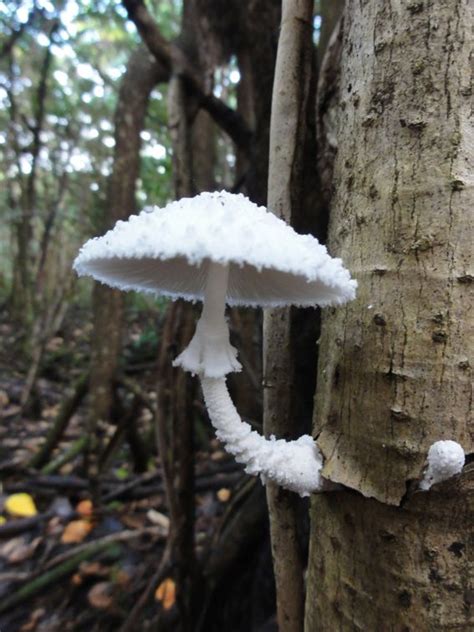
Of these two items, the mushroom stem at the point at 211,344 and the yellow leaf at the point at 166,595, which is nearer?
the mushroom stem at the point at 211,344

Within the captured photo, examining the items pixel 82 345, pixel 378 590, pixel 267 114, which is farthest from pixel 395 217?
pixel 82 345

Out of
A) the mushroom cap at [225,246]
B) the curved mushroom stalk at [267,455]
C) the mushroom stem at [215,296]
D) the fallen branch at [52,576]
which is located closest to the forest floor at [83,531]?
the fallen branch at [52,576]

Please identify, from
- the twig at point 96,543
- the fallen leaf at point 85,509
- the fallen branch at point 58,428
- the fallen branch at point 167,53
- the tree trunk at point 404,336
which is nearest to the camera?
the tree trunk at point 404,336

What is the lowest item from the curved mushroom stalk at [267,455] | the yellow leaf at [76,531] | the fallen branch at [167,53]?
the yellow leaf at [76,531]

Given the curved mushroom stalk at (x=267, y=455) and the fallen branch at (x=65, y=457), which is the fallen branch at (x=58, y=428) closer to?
the fallen branch at (x=65, y=457)

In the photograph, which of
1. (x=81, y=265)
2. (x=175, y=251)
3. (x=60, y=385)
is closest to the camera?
(x=175, y=251)

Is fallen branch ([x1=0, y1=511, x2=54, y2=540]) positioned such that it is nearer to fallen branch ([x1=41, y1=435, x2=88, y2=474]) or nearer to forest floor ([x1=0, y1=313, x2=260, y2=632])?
forest floor ([x1=0, y1=313, x2=260, y2=632])

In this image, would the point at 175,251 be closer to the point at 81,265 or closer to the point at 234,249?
the point at 234,249
